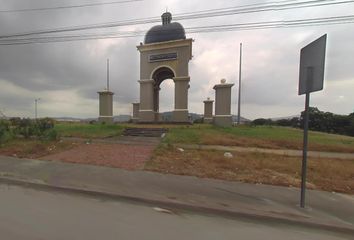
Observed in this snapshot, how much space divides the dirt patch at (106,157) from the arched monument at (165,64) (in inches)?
796

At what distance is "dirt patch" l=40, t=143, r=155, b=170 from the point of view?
420 inches

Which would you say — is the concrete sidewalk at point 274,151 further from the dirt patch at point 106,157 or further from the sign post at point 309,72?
the sign post at point 309,72

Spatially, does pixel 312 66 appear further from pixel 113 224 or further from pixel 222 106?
pixel 222 106

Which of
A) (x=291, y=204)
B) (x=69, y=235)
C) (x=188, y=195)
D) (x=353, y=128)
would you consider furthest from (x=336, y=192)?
(x=353, y=128)

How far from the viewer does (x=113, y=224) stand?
5.03 meters

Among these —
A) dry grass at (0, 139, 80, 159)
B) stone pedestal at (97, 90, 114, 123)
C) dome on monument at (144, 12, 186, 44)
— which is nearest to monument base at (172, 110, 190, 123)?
stone pedestal at (97, 90, 114, 123)

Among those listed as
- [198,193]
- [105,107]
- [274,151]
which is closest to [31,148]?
[198,193]

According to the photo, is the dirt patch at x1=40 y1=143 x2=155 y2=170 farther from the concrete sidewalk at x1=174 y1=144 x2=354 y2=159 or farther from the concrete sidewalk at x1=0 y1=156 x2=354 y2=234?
the concrete sidewalk at x1=174 y1=144 x2=354 y2=159

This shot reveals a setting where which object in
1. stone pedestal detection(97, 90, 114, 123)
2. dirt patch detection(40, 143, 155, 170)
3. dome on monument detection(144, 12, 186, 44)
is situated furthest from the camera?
dome on monument detection(144, 12, 186, 44)

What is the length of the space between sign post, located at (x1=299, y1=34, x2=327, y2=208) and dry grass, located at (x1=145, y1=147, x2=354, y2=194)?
2.50 meters

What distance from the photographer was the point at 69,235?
4.43 metres

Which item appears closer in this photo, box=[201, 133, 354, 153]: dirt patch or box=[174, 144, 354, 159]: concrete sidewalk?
box=[174, 144, 354, 159]: concrete sidewalk

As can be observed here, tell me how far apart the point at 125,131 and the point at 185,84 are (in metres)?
12.6

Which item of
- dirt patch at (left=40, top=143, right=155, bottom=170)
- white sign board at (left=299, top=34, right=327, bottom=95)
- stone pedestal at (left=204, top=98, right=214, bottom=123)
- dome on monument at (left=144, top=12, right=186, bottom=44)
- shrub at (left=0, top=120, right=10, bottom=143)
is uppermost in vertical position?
dome on monument at (left=144, top=12, right=186, bottom=44)
